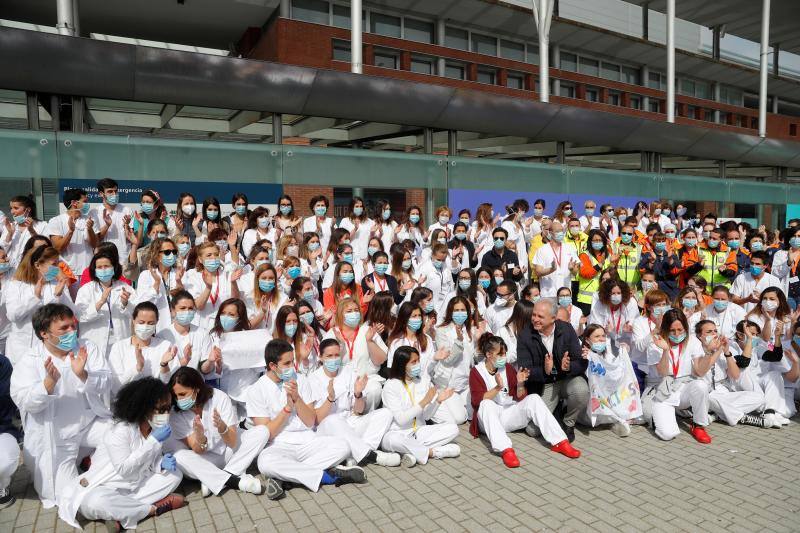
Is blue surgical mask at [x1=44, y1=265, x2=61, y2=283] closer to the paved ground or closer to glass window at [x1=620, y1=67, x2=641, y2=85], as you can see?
the paved ground

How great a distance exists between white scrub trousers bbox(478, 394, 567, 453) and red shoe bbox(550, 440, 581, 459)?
1.5 inches

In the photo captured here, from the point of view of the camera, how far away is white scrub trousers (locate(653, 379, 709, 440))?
5793mm

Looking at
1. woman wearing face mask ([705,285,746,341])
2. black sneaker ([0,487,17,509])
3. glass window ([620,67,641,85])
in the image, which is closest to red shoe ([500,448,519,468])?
woman wearing face mask ([705,285,746,341])

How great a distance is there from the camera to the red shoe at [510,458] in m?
5.05

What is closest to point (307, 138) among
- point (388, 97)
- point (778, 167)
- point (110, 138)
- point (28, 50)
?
point (388, 97)

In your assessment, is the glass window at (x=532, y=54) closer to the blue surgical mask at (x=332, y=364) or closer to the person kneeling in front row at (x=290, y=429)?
the blue surgical mask at (x=332, y=364)

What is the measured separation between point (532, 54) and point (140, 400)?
84.1 ft

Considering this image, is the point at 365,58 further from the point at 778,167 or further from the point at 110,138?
the point at 778,167

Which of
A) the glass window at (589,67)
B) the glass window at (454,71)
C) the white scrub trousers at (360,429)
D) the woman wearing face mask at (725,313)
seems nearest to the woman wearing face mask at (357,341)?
the white scrub trousers at (360,429)

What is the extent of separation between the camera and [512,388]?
19.1ft

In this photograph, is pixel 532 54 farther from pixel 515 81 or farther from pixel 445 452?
pixel 445 452

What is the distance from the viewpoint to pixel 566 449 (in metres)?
5.29

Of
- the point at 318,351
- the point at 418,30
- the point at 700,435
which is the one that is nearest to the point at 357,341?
the point at 318,351

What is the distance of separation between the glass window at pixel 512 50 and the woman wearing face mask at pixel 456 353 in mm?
21290
